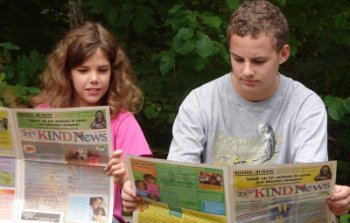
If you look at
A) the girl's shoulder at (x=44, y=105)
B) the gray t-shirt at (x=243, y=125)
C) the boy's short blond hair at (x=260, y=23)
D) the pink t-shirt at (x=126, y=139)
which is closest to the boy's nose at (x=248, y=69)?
the boy's short blond hair at (x=260, y=23)

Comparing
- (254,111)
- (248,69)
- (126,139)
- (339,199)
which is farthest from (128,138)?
(339,199)

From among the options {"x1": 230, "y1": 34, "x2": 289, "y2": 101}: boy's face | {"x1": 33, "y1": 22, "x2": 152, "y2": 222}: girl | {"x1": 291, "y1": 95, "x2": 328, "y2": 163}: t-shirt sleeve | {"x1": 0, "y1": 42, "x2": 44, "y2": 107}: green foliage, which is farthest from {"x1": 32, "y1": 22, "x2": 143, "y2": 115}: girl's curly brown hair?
{"x1": 0, "y1": 42, "x2": 44, "y2": 107}: green foliage

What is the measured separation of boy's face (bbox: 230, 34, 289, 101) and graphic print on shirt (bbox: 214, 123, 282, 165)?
0.18 metres

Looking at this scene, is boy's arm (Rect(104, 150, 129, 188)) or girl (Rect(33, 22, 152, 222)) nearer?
boy's arm (Rect(104, 150, 129, 188))

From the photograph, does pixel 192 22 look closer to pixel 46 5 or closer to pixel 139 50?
pixel 139 50

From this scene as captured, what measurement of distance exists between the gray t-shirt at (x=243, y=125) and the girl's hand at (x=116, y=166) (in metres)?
0.20

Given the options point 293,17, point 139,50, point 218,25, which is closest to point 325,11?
point 293,17

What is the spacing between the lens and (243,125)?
8.91 ft

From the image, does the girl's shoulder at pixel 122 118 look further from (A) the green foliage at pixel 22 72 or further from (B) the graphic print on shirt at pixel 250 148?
(A) the green foliage at pixel 22 72

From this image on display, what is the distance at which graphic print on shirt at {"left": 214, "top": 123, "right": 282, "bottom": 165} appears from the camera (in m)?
2.67

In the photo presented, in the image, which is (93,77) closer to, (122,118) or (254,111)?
(122,118)

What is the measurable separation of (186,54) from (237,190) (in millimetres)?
1973

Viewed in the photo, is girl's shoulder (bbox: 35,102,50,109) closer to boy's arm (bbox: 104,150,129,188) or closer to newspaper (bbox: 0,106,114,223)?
newspaper (bbox: 0,106,114,223)

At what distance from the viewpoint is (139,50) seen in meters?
5.07
